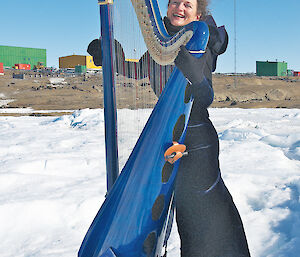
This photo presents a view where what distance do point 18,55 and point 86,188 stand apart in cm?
3759

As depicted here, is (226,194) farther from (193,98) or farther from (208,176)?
(193,98)

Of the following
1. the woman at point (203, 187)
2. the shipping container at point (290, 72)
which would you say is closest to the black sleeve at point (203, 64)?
the woman at point (203, 187)

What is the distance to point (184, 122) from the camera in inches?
57.2

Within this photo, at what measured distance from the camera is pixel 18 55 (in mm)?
37500

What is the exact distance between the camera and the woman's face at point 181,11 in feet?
5.42

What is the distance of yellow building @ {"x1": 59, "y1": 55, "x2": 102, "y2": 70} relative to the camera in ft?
98.5

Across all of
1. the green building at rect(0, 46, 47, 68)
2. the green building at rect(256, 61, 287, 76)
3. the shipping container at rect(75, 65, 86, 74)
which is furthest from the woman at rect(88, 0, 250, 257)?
the green building at rect(0, 46, 47, 68)

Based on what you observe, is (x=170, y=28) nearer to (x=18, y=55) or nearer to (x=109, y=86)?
(x=109, y=86)

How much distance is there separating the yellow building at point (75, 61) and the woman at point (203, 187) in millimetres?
28786

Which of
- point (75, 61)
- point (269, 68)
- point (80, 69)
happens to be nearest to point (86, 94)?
point (80, 69)

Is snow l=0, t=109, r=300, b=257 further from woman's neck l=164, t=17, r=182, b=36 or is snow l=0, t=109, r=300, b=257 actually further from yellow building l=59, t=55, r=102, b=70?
yellow building l=59, t=55, r=102, b=70

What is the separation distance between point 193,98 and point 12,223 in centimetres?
196

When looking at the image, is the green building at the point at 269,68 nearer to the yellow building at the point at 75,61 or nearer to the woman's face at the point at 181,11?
the yellow building at the point at 75,61

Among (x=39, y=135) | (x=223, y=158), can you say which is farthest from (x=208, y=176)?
(x=39, y=135)
